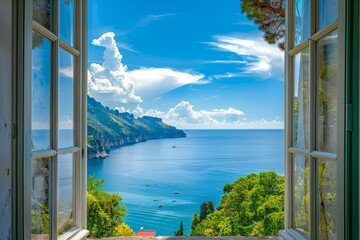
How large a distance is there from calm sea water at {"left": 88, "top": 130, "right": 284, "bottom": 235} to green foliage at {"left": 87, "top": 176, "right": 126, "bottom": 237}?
6.75 ft

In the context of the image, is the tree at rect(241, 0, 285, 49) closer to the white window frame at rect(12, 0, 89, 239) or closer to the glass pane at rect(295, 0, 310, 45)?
the glass pane at rect(295, 0, 310, 45)

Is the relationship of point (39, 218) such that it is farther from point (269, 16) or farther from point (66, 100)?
point (269, 16)

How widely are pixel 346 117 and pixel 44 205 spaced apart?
1149mm

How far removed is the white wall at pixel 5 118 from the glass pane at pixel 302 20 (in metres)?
1.21

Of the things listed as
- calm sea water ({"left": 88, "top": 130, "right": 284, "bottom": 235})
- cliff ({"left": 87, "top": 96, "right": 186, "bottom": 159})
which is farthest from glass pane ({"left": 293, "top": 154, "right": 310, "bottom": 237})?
calm sea water ({"left": 88, "top": 130, "right": 284, "bottom": 235})

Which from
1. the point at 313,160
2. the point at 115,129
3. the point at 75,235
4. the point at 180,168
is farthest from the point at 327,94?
the point at 180,168

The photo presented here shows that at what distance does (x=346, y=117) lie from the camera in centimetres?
109

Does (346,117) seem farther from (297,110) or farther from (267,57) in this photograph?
(267,57)

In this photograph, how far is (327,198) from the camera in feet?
4.38

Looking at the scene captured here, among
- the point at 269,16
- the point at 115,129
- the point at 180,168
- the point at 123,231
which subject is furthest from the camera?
the point at 180,168

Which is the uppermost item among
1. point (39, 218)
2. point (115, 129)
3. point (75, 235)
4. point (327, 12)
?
Result: point (327, 12)

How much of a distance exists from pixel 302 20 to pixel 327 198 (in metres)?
0.84

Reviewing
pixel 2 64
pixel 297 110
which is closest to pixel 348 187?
pixel 297 110

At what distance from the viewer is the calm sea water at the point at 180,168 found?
281 inches
